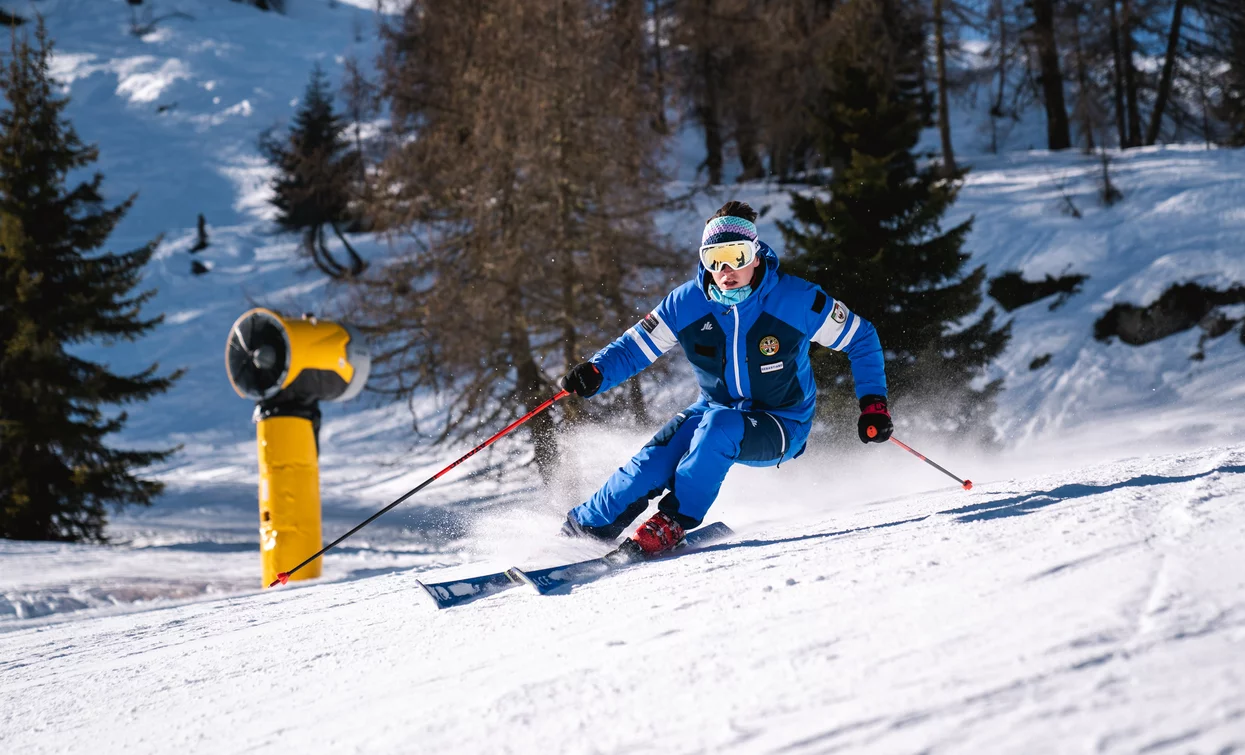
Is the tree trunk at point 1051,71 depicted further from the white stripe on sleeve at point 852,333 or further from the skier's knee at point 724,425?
the skier's knee at point 724,425

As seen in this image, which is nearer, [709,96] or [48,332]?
[48,332]

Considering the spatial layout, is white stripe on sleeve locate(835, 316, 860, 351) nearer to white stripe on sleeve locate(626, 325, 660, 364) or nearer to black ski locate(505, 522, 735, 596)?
white stripe on sleeve locate(626, 325, 660, 364)

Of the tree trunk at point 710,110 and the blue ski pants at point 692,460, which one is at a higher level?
the tree trunk at point 710,110

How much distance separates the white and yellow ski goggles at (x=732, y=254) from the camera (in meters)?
4.37

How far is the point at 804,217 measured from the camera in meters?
9.91

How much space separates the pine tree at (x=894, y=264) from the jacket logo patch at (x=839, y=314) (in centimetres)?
404

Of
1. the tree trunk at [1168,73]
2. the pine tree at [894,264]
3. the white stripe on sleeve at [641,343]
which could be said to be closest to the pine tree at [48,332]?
the pine tree at [894,264]

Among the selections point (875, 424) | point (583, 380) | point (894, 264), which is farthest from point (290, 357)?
point (894, 264)

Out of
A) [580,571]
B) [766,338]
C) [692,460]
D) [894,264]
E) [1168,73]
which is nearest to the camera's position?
[580,571]

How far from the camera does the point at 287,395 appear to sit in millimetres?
5367

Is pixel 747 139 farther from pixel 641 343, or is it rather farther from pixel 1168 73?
pixel 641 343

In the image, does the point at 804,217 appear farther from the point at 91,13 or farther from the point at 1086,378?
the point at 91,13

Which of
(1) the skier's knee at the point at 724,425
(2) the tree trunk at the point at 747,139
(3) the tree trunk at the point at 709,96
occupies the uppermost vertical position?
(3) the tree trunk at the point at 709,96

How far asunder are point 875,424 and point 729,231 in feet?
3.58
